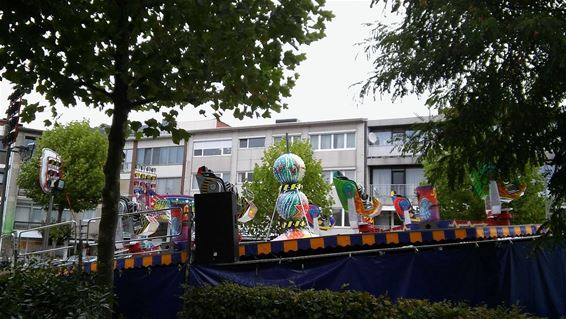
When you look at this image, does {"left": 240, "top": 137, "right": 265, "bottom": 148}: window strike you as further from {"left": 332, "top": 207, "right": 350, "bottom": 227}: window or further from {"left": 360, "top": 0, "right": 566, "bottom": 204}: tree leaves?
{"left": 360, "top": 0, "right": 566, "bottom": 204}: tree leaves

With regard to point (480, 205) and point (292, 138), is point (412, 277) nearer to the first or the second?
point (480, 205)

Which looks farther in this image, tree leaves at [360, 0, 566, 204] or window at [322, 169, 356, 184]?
window at [322, 169, 356, 184]

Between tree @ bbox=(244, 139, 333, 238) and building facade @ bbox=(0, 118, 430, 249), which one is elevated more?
building facade @ bbox=(0, 118, 430, 249)

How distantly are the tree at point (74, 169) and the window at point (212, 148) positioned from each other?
38.0 feet

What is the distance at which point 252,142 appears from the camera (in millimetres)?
44312

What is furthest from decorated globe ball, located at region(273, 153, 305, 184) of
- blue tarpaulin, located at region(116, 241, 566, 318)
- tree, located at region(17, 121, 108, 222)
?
tree, located at region(17, 121, 108, 222)

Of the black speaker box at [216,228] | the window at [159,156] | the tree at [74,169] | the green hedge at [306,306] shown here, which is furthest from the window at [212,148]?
the green hedge at [306,306]

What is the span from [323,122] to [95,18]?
115 feet

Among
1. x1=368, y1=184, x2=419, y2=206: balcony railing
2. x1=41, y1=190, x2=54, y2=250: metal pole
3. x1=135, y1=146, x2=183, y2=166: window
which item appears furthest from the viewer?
x1=135, y1=146, x2=183, y2=166: window

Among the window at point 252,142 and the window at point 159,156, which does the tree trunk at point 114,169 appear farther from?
the window at point 159,156

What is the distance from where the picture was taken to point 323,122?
136ft

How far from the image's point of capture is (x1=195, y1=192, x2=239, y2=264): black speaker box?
28.5ft

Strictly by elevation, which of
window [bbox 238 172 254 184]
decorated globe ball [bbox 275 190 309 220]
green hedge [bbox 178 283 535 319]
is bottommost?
green hedge [bbox 178 283 535 319]

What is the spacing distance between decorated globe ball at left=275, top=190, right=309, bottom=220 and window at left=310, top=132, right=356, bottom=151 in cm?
2679
